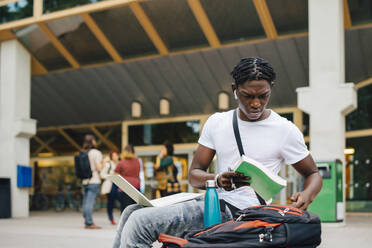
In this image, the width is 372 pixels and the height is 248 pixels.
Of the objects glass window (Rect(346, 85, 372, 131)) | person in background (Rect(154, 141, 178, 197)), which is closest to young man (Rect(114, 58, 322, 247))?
person in background (Rect(154, 141, 178, 197))

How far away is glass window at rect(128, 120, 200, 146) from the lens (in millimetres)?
14758

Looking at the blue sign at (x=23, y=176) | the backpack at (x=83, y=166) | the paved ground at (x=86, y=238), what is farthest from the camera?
the blue sign at (x=23, y=176)

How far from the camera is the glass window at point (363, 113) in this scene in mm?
12383

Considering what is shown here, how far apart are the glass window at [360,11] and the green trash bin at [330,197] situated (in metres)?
3.33

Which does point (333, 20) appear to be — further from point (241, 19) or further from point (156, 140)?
point (156, 140)

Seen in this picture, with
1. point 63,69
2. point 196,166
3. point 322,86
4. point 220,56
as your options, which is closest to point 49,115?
point 63,69

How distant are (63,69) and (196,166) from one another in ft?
39.6

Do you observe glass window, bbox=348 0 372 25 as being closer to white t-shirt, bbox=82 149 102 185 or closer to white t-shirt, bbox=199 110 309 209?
white t-shirt, bbox=82 149 102 185

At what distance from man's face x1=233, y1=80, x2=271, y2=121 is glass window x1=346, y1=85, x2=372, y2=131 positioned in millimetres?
10546

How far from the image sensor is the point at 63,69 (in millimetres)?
14203

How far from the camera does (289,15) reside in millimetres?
10984

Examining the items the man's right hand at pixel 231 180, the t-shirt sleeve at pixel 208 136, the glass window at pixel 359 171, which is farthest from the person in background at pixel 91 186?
the man's right hand at pixel 231 180

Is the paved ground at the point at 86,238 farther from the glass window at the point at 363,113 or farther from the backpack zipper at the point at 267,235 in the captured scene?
the backpack zipper at the point at 267,235

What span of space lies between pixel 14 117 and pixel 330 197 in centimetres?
800
